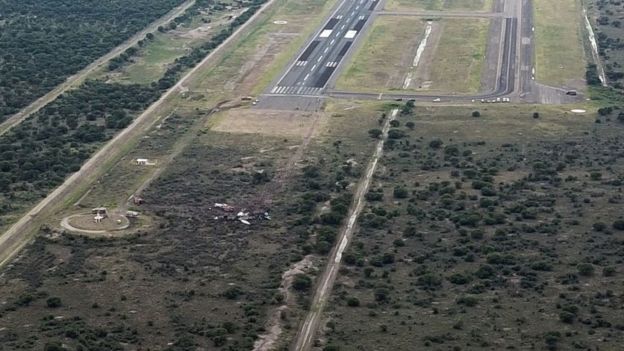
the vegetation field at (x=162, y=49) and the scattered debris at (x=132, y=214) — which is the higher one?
the scattered debris at (x=132, y=214)

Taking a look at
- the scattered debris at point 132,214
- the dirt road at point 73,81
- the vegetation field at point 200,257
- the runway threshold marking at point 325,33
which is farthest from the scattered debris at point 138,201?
the runway threshold marking at point 325,33

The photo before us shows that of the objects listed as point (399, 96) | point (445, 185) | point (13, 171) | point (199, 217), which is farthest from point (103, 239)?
point (399, 96)

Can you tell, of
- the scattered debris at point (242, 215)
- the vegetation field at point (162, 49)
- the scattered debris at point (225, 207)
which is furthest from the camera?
the vegetation field at point (162, 49)

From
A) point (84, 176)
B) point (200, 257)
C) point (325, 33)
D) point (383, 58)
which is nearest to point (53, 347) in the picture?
point (200, 257)

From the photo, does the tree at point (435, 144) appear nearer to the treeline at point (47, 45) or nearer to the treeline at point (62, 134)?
the treeline at point (62, 134)

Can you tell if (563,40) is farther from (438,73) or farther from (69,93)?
(69,93)

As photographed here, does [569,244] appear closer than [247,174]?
Yes

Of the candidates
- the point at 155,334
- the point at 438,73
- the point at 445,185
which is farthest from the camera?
the point at 438,73
